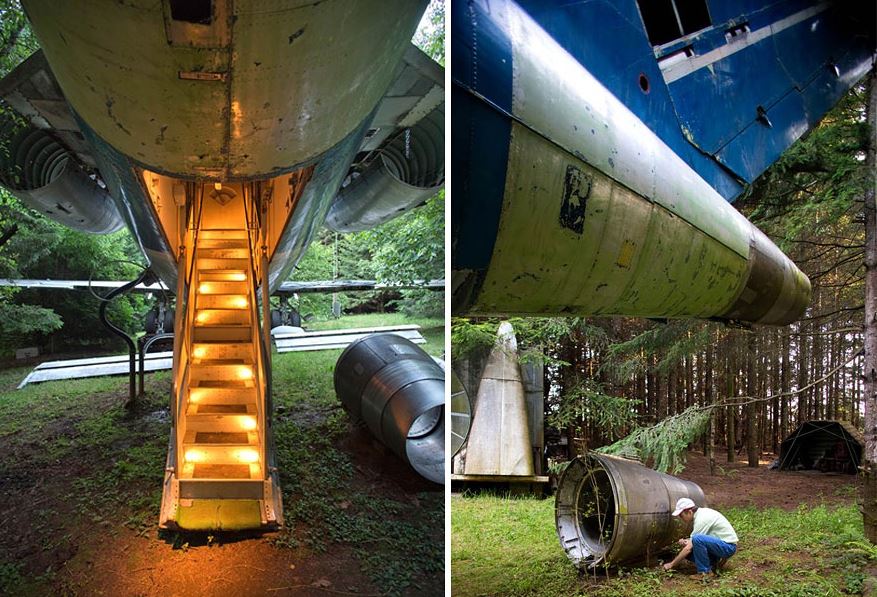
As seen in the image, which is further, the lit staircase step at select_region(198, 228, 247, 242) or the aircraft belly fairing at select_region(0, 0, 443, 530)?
the lit staircase step at select_region(198, 228, 247, 242)

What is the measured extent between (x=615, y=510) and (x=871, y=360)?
172 cm

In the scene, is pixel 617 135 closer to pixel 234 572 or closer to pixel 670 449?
pixel 234 572

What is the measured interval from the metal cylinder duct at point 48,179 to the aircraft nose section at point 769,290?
3.09 m

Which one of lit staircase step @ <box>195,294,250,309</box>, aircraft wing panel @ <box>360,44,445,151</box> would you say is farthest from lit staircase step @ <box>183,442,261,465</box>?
aircraft wing panel @ <box>360,44,445,151</box>

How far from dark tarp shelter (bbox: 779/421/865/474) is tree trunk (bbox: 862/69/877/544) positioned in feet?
11.6

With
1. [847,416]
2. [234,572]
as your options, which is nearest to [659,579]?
[234,572]

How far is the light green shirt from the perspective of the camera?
2695 mm

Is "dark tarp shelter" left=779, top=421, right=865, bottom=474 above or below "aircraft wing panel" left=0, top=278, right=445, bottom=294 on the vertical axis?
below

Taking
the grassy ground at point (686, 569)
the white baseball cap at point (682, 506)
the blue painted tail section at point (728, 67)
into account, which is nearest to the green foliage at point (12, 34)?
the blue painted tail section at point (728, 67)

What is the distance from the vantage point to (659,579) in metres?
2.70

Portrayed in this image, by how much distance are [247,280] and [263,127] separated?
1.94 meters

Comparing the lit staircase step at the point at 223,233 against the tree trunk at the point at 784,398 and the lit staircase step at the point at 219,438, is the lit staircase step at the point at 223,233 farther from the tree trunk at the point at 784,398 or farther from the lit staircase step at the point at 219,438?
the tree trunk at the point at 784,398

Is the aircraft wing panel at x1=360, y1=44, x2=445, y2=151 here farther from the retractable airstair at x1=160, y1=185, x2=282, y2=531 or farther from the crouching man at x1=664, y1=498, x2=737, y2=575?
the crouching man at x1=664, y1=498, x2=737, y2=575

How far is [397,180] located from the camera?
3498 mm
